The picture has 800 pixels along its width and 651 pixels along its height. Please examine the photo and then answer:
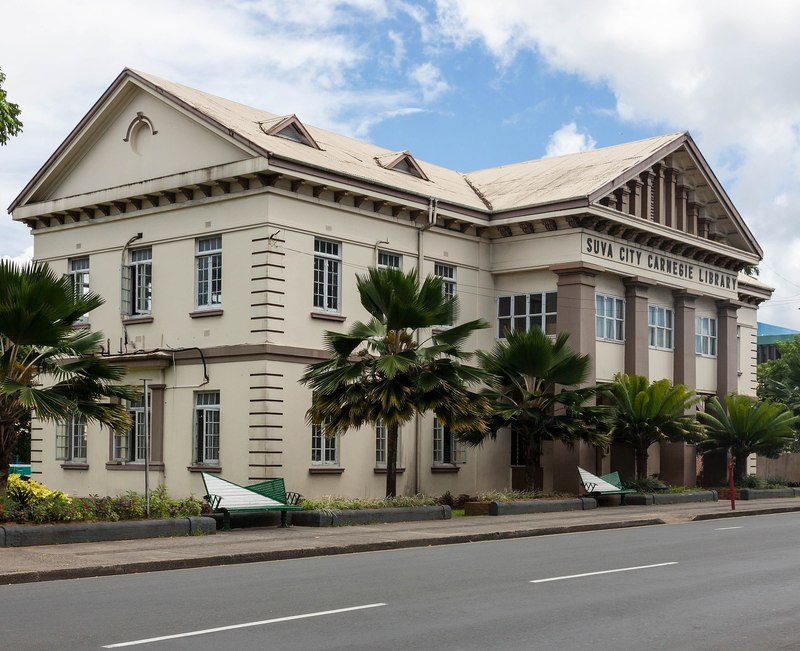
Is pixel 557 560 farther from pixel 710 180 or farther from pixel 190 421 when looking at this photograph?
pixel 710 180

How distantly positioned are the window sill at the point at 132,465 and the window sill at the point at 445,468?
23.4ft

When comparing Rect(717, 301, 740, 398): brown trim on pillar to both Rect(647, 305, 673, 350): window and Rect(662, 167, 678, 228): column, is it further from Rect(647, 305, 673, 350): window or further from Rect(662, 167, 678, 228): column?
Rect(662, 167, 678, 228): column

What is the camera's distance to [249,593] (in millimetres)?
12758

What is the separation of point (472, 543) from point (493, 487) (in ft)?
38.2

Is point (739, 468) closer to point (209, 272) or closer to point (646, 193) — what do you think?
point (646, 193)

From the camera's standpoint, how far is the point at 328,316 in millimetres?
27547

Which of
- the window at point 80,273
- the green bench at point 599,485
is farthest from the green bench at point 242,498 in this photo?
the window at point 80,273

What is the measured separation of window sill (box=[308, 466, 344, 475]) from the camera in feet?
88.0

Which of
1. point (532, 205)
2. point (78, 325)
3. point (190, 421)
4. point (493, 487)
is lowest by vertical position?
point (493, 487)

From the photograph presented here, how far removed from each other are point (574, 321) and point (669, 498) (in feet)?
18.5

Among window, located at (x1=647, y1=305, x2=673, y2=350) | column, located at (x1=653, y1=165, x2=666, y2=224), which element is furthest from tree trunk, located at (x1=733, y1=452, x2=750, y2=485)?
column, located at (x1=653, y1=165, x2=666, y2=224)

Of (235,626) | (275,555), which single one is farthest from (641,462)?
(235,626)

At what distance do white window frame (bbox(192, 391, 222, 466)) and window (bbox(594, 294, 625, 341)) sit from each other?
36.9 feet

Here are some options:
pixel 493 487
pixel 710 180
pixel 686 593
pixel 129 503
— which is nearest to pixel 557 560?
pixel 686 593
